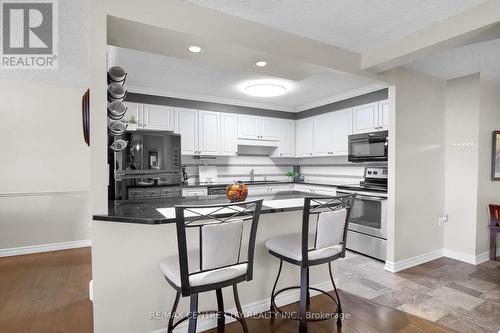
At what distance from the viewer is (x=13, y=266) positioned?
10.3 ft

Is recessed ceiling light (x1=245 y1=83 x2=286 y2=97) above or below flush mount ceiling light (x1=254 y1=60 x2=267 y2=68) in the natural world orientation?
above

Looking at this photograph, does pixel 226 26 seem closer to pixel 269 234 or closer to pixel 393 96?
pixel 269 234

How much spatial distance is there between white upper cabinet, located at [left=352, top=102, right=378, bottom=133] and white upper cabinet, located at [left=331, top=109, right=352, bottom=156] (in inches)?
4.1

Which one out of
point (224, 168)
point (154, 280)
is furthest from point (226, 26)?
point (224, 168)

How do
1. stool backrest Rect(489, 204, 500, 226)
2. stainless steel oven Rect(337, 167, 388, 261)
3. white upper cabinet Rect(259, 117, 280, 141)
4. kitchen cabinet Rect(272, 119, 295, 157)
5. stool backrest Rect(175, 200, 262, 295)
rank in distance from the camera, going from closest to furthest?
stool backrest Rect(175, 200, 262, 295) → stainless steel oven Rect(337, 167, 388, 261) → stool backrest Rect(489, 204, 500, 226) → white upper cabinet Rect(259, 117, 280, 141) → kitchen cabinet Rect(272, 119, 295, 157)

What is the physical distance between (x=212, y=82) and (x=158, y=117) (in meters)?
1.04

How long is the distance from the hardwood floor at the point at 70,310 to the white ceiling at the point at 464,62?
2632mm

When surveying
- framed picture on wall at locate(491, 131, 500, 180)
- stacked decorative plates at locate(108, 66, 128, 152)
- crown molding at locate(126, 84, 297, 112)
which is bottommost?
framed picture on wall at locate(491, 131, 500, 180)

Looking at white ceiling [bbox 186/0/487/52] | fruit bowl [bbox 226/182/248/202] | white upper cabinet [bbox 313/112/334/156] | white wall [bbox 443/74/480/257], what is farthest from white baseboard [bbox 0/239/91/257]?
white wall [bbox 443/74/480/257]

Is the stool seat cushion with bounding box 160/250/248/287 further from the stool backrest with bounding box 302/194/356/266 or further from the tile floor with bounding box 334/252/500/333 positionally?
the tile floor with bounding box 334/252/500/333

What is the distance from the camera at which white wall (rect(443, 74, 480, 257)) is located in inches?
133

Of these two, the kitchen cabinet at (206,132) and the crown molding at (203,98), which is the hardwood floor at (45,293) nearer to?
the kitchen cabinet at (206,132)

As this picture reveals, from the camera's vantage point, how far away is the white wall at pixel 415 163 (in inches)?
122

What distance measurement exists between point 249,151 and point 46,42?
12.0ft
